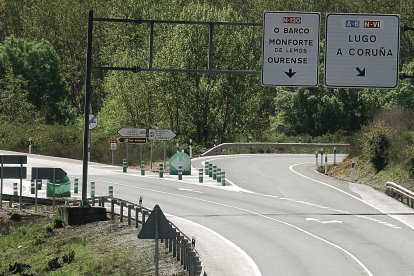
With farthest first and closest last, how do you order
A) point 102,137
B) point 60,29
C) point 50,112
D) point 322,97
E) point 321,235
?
1. point 60,29
2. point 50,112
3. point 322,97
4. point 102,137
5. point 321,235

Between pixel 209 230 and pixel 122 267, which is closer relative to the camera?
pixel 122 267

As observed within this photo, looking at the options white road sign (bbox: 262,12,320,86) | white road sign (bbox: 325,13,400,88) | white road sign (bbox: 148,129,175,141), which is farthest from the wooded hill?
white road sign (bbox: 262,12,320,86)

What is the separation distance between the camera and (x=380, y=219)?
38.8 m

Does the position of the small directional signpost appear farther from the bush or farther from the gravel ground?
the bush

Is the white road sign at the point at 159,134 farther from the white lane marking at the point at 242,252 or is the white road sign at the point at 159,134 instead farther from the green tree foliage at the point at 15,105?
the green tree foliage at the point at 15,105

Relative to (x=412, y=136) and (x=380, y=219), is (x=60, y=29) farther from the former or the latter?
(x=380, y=219)

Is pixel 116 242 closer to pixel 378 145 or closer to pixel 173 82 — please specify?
pixel 378 145

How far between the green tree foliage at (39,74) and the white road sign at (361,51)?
63816mm

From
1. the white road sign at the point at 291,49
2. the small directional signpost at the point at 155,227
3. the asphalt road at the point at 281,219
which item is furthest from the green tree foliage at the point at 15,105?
the small directional signpost at the point at 155,227

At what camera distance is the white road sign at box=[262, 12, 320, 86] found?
37.6m

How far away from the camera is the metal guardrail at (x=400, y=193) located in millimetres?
42559

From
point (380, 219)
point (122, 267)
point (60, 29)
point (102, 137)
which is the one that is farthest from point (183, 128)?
point (122, 267)

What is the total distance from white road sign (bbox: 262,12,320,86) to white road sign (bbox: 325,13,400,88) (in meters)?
0.50

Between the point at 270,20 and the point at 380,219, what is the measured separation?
25.5ft
